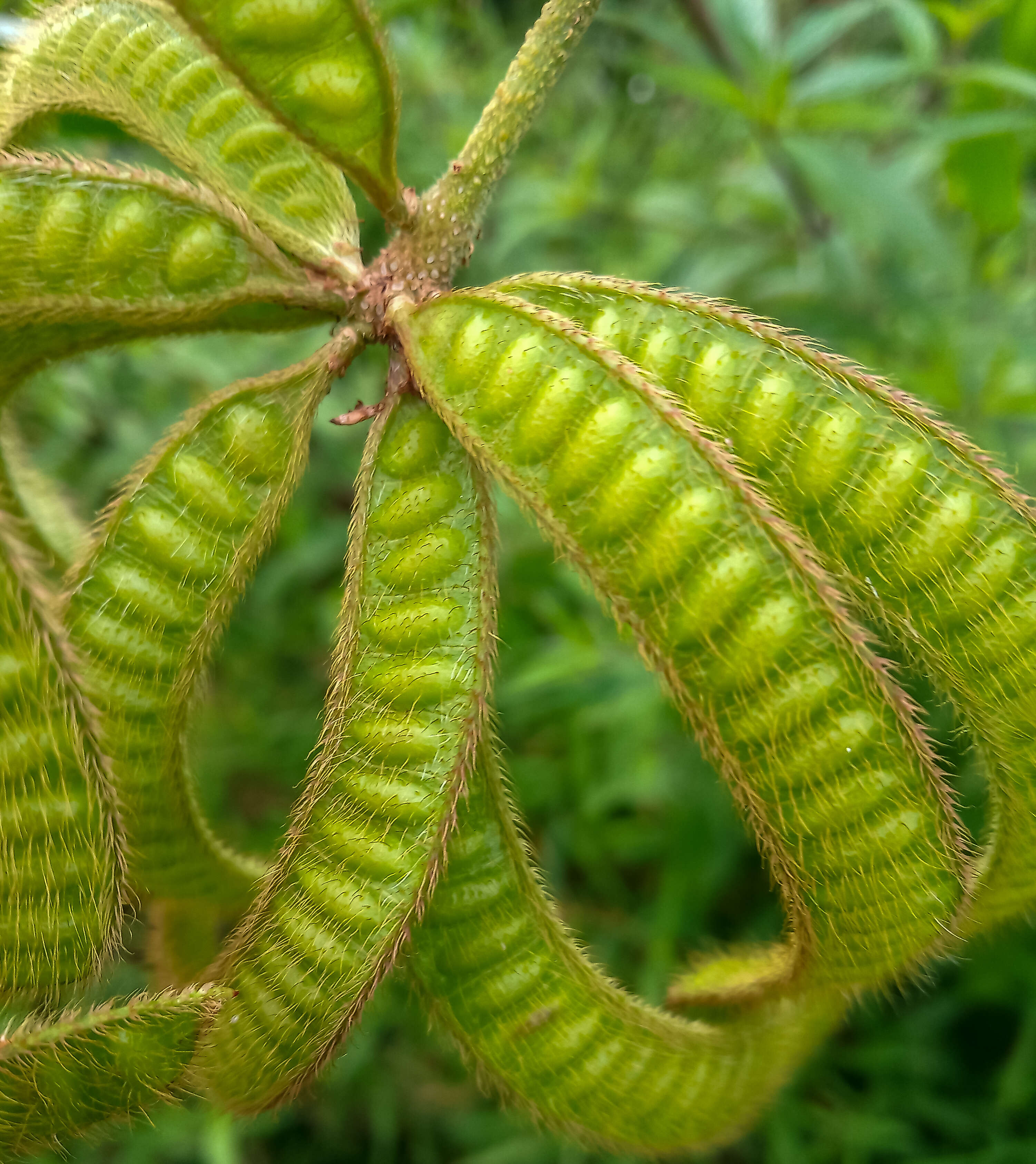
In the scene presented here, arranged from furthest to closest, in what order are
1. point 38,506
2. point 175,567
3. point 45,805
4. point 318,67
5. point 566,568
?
point 566,568 < point 38,506 < point 175,567 < point 318,67 < point 45,805

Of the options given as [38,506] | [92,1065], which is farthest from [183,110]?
[92,1065]

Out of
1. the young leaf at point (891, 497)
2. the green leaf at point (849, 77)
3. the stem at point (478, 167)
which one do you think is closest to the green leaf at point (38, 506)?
the stem at point (478, 167)

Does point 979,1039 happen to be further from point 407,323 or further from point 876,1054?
point 407,323

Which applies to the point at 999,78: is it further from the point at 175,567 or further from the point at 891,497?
the point at 175,567

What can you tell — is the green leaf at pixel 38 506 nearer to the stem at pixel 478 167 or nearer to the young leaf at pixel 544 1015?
the stem at pixel 478 167

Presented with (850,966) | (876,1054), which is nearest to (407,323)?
(850,966)

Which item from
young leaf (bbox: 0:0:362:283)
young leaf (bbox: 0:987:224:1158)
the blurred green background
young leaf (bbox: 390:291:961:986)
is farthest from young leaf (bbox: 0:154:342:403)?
the blurred green background

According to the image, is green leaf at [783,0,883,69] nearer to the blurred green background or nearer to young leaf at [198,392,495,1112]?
the blurred green background
